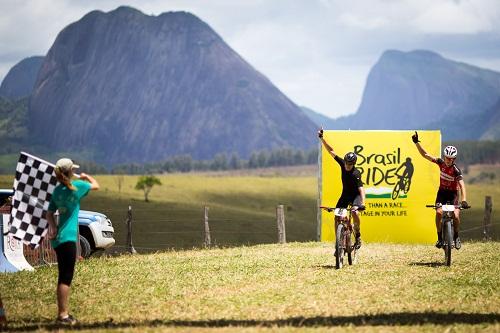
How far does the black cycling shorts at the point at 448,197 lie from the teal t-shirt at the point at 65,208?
8981 mm

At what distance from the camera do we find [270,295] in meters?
13.6

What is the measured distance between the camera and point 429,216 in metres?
28.2

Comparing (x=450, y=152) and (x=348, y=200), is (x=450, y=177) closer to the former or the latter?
(x=450, y=152)

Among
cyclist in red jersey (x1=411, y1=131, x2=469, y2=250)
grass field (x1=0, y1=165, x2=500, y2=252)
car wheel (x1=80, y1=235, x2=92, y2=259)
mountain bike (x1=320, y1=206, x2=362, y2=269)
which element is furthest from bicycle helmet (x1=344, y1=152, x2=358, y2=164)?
grass field (x1=0, y1=165, x2=500, y2=252)

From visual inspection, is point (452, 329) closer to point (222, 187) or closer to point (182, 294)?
point (182, 294)

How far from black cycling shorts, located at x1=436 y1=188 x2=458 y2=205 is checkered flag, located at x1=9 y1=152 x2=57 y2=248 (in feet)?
29.7

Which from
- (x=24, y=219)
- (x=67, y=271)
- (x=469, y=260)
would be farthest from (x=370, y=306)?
(x=469, y=260)

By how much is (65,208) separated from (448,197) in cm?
926

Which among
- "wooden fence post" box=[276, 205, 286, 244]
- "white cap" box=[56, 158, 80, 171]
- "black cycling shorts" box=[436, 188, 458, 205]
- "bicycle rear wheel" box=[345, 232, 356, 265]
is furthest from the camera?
"wooden fence post" box=[276, 205, 286, 244]

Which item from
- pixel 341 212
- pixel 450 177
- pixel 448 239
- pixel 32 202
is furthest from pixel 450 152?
pixel 32 202

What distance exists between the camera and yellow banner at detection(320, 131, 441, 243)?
92.2ft

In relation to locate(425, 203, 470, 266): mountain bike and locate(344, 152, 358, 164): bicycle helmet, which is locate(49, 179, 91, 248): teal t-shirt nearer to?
locate(344, 152, 358, 164): bicycle helmet

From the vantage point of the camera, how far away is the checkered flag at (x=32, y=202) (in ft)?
38.7

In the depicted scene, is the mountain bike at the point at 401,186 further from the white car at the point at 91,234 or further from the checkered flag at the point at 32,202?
the checkered flag at the point at 32,202
